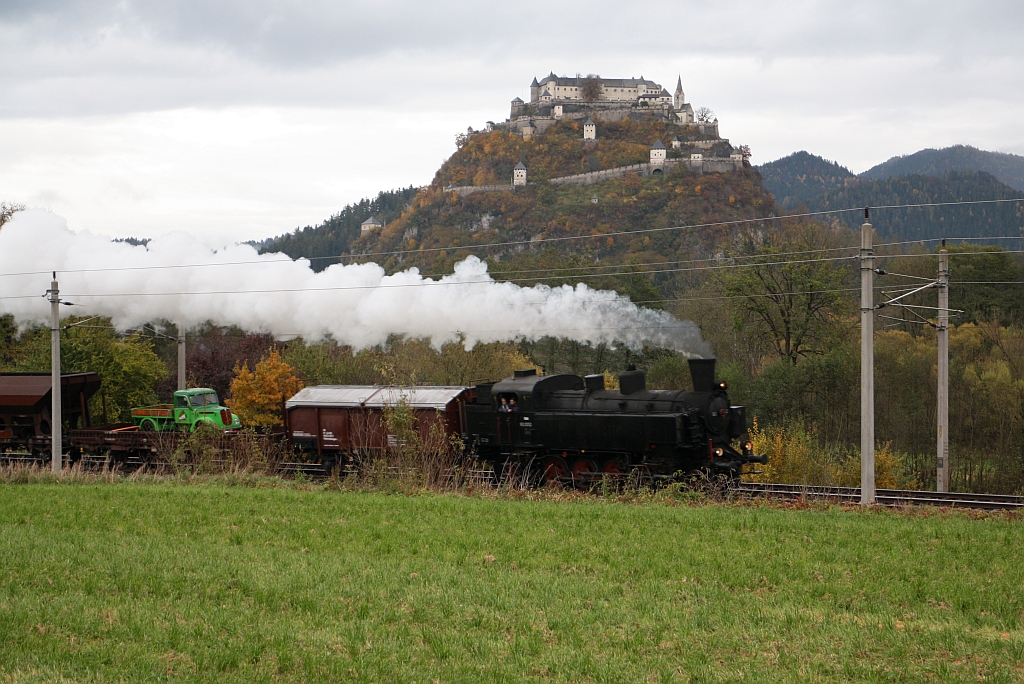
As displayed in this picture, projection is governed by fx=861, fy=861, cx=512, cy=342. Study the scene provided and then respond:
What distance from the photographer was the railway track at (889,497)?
18.5 metres

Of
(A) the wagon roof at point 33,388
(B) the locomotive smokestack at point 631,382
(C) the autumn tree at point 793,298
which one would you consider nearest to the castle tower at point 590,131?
(C) the autumn tree at point 793,298

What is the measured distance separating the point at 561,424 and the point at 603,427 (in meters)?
1.16

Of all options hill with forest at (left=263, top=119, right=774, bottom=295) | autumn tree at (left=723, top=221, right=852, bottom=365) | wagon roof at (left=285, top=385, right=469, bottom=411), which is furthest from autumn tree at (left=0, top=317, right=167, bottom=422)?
hill with forest at (left=263, top=119, right=774, bottom=295)

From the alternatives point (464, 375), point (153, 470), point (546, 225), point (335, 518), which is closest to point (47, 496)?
point (335, 518)

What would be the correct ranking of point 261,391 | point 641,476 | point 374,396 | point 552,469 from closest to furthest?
point 641,476 < point 552,469 < point 374,396 < point 261,391

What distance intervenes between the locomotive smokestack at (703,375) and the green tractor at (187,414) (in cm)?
1530

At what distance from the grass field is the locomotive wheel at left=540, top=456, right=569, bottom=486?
18.0 feet

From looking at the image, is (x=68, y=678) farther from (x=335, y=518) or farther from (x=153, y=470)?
(x=153, y=470)

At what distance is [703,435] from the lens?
19.4m

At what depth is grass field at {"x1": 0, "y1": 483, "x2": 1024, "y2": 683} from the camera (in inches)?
307

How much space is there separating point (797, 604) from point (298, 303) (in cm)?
2230

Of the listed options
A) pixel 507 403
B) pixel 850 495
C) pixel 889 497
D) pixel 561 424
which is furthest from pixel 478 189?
pixel 850 495

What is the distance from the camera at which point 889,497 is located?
2006 centimetres

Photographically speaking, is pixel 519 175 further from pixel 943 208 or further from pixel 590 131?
pixel 943 208
